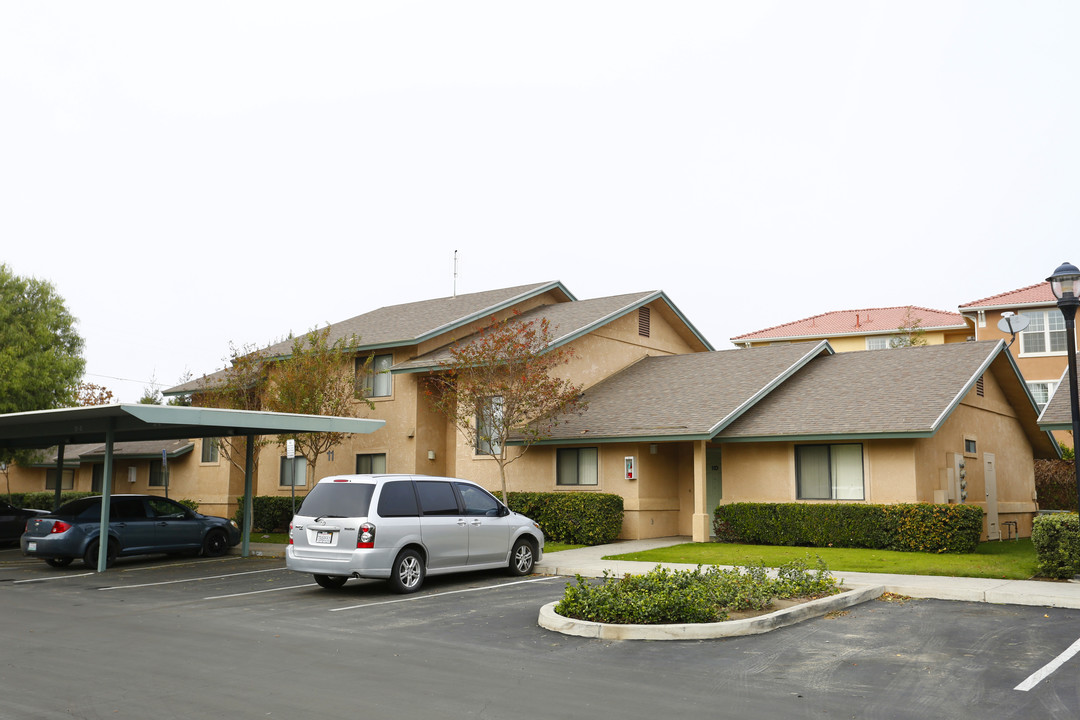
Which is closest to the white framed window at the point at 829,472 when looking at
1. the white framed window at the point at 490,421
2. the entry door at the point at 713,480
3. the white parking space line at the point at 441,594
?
the entry door at the point at 713,480

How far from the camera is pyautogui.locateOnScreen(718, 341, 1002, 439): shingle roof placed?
1998 cm

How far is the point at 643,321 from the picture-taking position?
2952 centimetres

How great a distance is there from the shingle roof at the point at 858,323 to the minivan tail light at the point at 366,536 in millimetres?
41731

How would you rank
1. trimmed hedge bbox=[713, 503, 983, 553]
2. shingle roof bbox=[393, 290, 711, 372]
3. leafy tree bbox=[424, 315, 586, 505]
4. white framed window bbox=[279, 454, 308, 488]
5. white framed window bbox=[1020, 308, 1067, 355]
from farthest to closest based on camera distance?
white framed window bbox=[1020, 308, 1067, 355] → white framed window bbox=[279, 454, 308, 488] → shingle roof bbox=[393, 290, 711, 372] → leafy tree bbox=[424, 315, 586, 505] → trimmed hedge bbox=[713, 503, 983, 553]

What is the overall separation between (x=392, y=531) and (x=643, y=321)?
56.4ft

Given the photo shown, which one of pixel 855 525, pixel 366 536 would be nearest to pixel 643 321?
pixel 855 525

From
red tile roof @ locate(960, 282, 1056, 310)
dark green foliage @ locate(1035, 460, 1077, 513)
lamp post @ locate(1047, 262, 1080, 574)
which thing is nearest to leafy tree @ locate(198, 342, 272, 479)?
lamp post @ locate(1047, 262, 1080, 574)

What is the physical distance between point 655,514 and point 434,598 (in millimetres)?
→ 10803

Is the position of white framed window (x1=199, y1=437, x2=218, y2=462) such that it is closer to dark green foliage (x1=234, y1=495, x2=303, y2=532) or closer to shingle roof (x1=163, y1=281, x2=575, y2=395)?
Result: shingle roof (x1=163, y1=281, x2=575, y2=395)

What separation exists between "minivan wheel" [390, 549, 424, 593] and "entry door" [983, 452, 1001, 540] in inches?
631

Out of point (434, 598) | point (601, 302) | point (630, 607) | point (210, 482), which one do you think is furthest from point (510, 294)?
point (630, 607)

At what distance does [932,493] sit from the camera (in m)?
20.5

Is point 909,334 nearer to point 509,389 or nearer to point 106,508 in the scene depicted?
point 509,389

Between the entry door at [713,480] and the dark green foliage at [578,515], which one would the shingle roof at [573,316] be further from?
the entry door at [713,480]
